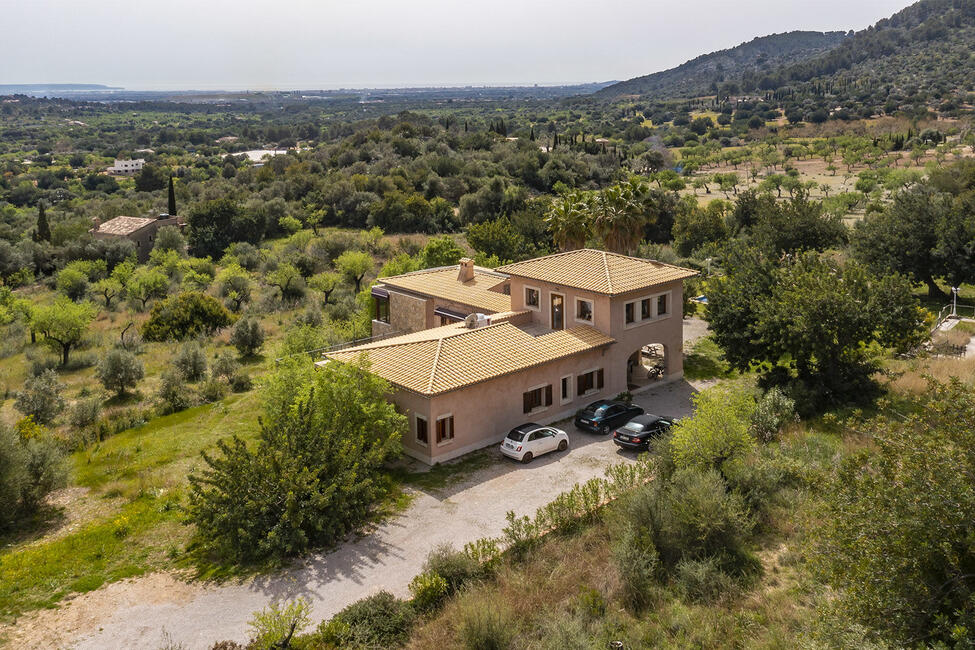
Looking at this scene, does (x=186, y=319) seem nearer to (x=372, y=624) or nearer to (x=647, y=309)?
(x=647, y=309)

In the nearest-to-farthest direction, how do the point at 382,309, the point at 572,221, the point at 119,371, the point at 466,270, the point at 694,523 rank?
the point at 694,523
the point at 119,371
the point at 466,270
the point at 382,309
the point at 572,221

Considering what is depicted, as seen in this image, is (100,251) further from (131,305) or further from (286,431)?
(286,431)

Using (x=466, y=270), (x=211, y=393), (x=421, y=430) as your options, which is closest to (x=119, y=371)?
(x=211, y=393)

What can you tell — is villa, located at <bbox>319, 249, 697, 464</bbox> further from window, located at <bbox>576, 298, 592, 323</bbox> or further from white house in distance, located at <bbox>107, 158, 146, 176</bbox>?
white house in distance, located at <bbox>107, 158, 146, 176</bbox>

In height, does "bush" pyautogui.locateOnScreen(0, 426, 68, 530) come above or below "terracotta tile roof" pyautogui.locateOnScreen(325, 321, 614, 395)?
below

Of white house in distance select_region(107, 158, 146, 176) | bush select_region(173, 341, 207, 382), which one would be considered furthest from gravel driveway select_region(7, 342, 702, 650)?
white house in distance select_region(107, 158, 146, 176)

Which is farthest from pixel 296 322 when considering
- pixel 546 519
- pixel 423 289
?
pixel 546 519
